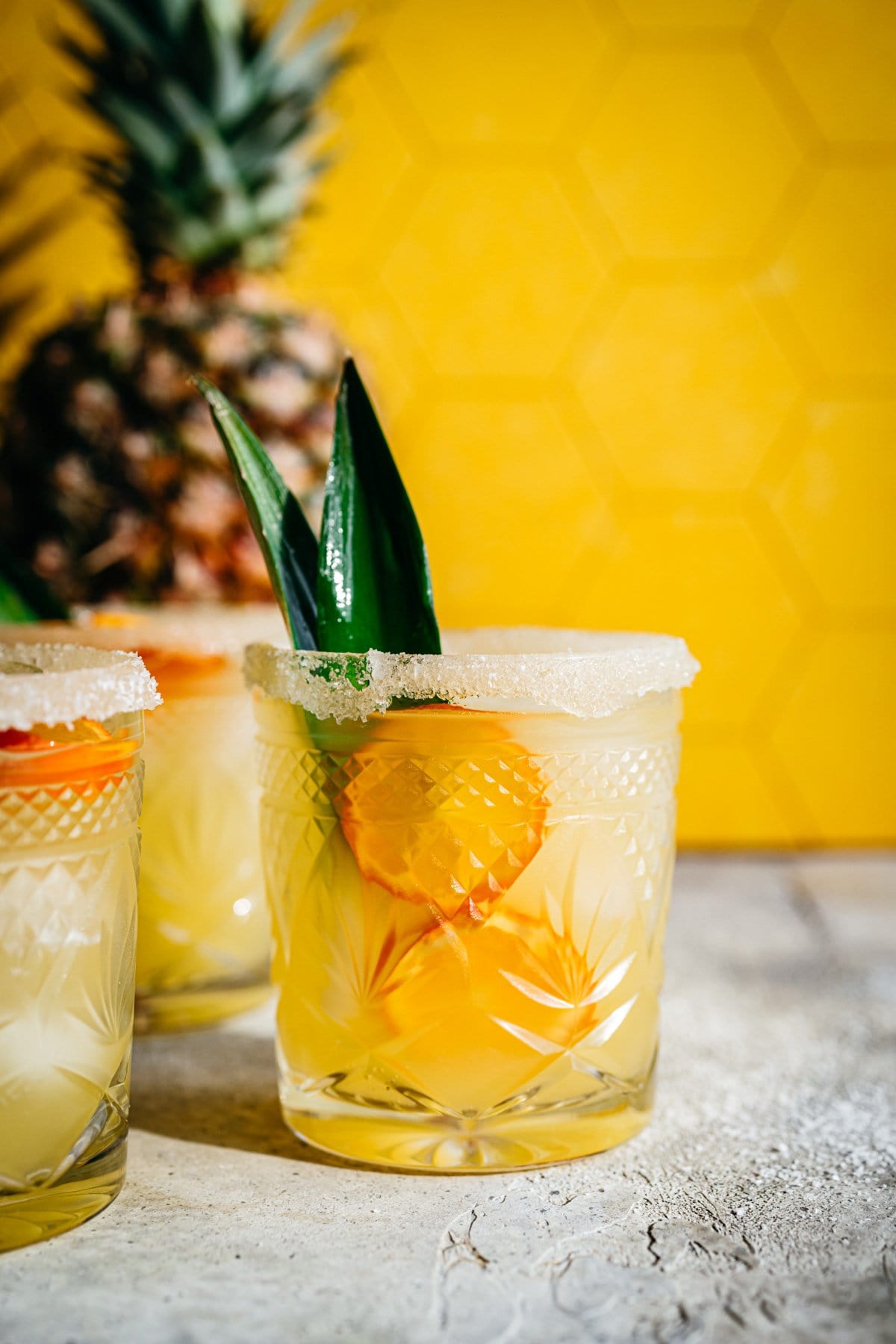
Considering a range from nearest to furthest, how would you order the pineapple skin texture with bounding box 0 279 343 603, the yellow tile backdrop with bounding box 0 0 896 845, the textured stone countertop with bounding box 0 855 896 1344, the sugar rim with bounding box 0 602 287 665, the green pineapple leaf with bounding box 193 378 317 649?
the textured stone countertop with bounding box 0 855 896 1344 < the green pineapple leaf with bounding box 193 378 317 649 < the sugar rim with bounding box 0 602 287 665 < the pineapple skin texture with bounding box 0 279 343 603 < the yellow tile backdrop with bounding box 0 0 896 845

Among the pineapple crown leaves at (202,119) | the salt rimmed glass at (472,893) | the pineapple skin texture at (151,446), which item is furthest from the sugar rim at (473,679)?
the pineapple crown leaves at (202,119)

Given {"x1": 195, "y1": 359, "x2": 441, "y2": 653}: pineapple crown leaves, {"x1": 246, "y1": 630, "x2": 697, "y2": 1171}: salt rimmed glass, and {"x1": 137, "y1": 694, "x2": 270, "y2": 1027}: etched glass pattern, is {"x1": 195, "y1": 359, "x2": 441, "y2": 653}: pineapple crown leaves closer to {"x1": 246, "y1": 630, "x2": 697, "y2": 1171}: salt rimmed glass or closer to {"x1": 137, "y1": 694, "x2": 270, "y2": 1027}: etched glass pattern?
{"x1": 246, "y1": 630, "x2": 697, "y2": 1171}: salt rimmed glass

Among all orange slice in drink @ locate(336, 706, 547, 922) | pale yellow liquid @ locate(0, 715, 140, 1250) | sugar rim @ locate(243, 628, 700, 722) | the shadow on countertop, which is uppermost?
sugar rim @ locate(243, 628, 700, 722)

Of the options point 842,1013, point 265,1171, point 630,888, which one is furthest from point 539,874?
point 842,1013

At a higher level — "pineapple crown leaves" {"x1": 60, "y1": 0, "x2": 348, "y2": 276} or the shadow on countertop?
"pineapple crown leaves" {"x1": 60, "y1": 0, "x2": 348, "y2": 276}

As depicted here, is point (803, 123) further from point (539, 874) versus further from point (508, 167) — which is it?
point (539, 874)

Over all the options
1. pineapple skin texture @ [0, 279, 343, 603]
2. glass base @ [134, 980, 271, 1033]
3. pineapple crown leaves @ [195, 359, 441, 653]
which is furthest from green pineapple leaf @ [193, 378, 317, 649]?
pineapple skin texture @ [0, 279, 343, 603]

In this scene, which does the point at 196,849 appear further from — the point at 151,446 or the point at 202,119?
the point at 202,119
